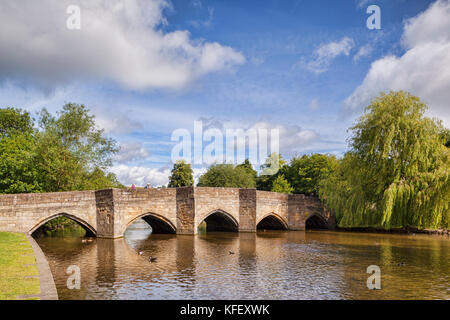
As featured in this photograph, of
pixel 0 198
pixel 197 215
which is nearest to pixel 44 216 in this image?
pixel 0 198

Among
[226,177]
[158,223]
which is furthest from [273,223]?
[226,177]

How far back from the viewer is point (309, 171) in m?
43.0

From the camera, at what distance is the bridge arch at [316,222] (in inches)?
1291

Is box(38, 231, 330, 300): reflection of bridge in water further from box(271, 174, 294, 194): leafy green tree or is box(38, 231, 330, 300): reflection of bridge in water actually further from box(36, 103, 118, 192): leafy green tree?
box(271, 174, 294, 194): leafy green tree

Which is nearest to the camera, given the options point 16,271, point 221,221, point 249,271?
point 16,271

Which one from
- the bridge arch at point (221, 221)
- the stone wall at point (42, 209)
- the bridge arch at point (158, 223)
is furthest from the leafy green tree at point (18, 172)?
the bridge arch at point (221, 221)

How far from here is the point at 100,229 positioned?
22.1 meters

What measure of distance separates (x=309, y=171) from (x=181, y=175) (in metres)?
24.1

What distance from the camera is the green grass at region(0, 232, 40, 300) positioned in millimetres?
7445

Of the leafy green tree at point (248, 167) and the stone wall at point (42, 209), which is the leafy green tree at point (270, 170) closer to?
the leafy green tree at point (248, 167)

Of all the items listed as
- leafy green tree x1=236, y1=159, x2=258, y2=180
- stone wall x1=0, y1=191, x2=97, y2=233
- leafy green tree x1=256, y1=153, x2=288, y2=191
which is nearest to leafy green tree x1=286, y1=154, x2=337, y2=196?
leafy green tree x1=256, y1=153, x2=288, y2=191

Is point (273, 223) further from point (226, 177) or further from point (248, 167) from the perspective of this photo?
point (248, 167)
